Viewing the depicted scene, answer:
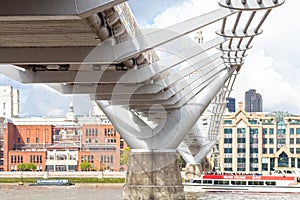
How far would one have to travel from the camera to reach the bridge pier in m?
33.0

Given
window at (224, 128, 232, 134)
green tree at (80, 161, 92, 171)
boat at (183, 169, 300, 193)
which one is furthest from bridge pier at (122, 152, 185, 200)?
green tree at (80, 161, 92, 171)

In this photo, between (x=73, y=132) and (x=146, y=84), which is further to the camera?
(x=73, y=132)

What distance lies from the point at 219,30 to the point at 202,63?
561 centimetres

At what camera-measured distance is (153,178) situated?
108 feet

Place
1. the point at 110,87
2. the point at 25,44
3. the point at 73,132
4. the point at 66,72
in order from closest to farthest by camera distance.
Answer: the point at 25,44 < the point at 66,72 < the point at 110,87 < the point at 73,132

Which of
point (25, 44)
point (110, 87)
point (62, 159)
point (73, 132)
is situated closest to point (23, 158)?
point (62, 159)

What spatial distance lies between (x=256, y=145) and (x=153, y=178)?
52772mm

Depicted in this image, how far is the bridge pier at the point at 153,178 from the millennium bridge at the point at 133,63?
4 centimetres

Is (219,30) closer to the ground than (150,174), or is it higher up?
higher up

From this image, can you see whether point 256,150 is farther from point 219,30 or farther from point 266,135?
point 219,30

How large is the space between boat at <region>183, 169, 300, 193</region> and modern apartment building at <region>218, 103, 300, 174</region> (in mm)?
24669

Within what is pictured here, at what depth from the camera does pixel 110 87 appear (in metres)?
25.7

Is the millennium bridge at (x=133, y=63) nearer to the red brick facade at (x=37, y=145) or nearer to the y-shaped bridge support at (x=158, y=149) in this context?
the y-shaped bridge support at (x=158, y=149)

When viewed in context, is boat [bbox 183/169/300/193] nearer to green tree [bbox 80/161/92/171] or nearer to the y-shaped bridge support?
the y-shaped bridge support
